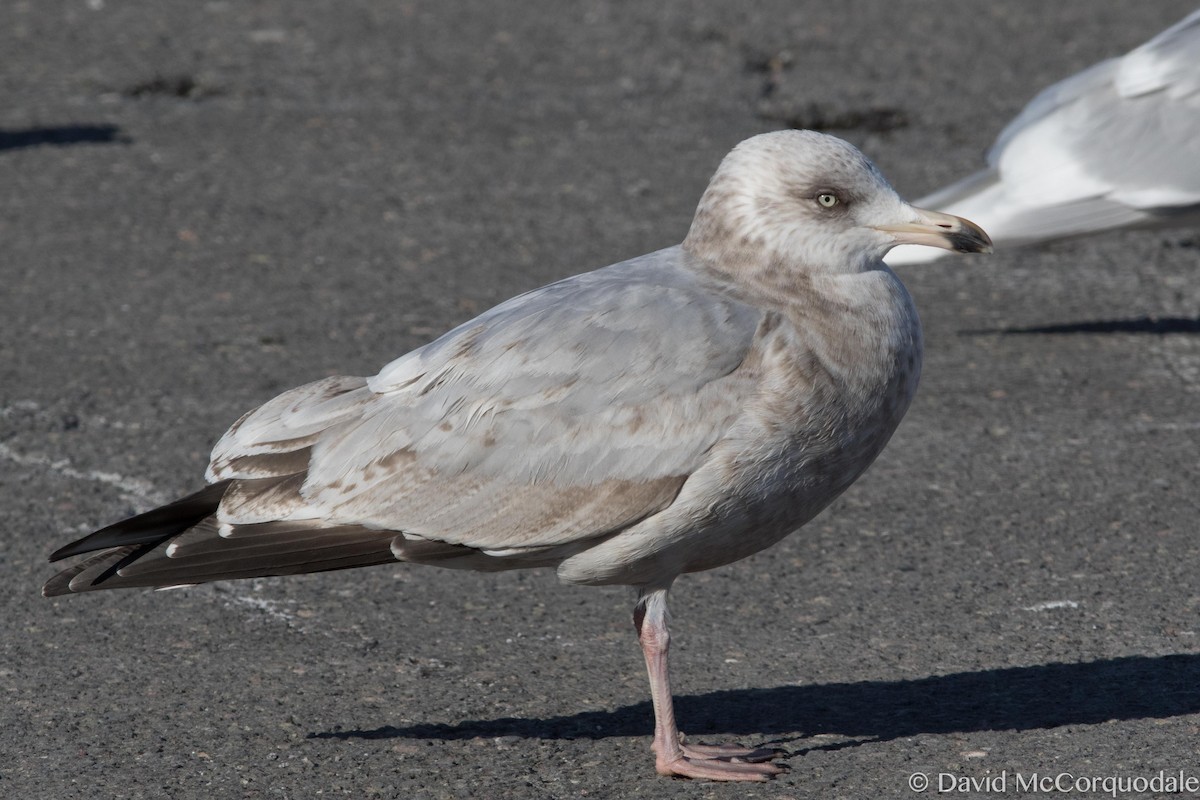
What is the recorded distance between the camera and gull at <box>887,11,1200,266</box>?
21.5 ft

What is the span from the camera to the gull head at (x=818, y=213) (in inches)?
147

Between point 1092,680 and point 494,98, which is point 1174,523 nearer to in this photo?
point 1092,680

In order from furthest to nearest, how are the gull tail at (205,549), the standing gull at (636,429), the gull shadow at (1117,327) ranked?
the gull shadow at (1117,327), the gull tail at (205,549), the standing gull at (636,429)

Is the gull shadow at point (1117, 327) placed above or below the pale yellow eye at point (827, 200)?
below

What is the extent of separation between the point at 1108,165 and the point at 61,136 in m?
5.30

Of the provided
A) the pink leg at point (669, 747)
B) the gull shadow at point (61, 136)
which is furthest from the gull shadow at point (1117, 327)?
the gull shadow at point (61, 136)

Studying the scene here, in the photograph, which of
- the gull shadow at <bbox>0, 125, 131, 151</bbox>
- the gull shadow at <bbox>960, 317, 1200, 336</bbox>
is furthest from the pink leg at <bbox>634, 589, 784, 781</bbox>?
the gull shadow at <bbox>0, 125, 131, 151</bbox>

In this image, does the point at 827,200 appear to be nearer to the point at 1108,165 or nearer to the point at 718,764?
the point at 718,764

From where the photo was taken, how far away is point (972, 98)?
9445 mm

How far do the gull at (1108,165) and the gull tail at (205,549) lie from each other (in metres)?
3.43

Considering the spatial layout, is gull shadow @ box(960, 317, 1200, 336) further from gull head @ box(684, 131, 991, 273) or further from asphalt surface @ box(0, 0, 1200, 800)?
gull head @ box(684, 131, 991, 273)

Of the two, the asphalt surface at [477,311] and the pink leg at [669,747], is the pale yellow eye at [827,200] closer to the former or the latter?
the pink leg at [669,747]

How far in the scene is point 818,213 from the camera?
147 inches

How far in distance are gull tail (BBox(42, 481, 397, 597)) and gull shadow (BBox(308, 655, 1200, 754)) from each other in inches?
21.3
